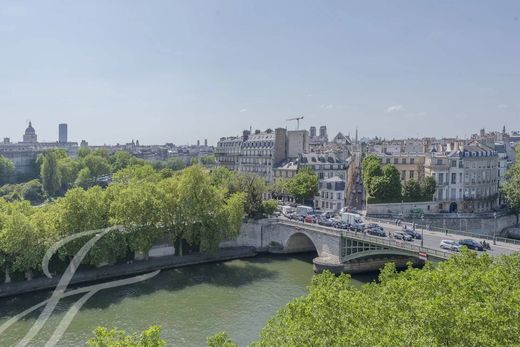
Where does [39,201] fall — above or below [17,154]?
below

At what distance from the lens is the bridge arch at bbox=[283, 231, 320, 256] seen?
149 ft

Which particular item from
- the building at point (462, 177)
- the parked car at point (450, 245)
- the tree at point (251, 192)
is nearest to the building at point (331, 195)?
the building at point (462, 177)

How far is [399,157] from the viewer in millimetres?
59625

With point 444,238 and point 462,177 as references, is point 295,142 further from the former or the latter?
point 444,238

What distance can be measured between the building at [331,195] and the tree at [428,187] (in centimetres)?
973

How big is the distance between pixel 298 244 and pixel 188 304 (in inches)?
698

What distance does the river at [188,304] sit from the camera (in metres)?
25.9

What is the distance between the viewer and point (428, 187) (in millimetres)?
55062

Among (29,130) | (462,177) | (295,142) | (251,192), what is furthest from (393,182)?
(29,130)

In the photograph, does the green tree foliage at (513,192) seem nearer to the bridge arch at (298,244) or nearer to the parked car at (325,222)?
the parked car at (325,222)

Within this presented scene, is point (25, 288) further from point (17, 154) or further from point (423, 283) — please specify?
point (17, 154)

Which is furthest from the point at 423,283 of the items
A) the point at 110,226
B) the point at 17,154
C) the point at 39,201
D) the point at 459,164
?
the point at 17,154

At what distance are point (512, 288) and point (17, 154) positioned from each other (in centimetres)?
10938

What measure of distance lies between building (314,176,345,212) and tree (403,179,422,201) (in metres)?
7.98
